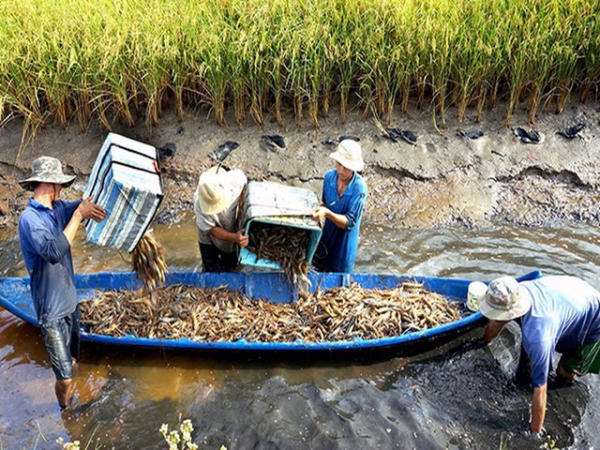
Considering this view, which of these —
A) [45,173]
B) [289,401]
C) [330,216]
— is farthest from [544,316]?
[45,173]

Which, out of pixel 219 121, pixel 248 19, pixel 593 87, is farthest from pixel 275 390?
pixel 593 87

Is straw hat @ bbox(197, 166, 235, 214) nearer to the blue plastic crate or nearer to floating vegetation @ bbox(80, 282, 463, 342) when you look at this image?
the blue plastic crate

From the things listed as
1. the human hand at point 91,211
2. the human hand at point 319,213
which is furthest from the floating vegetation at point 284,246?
the human hand at point 91,211

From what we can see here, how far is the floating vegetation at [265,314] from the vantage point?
4.72 metres

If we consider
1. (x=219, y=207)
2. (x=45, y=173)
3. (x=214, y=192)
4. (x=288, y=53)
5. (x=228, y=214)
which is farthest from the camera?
(x=288, y=53)

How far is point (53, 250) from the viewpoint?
3715mm

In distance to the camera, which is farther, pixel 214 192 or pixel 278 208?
pixel 214 192

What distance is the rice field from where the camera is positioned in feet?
22.4

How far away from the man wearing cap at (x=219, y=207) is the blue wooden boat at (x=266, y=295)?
1.47 feet

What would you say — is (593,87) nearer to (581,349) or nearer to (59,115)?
(581,349)

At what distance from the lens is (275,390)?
4.54 metres

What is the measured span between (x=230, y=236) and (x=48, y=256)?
1.46 m

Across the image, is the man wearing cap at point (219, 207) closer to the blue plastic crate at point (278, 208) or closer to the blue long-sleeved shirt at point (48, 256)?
the blue plastic crate at point (278, 208)

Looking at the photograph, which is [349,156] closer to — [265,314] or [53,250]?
[265,314]
